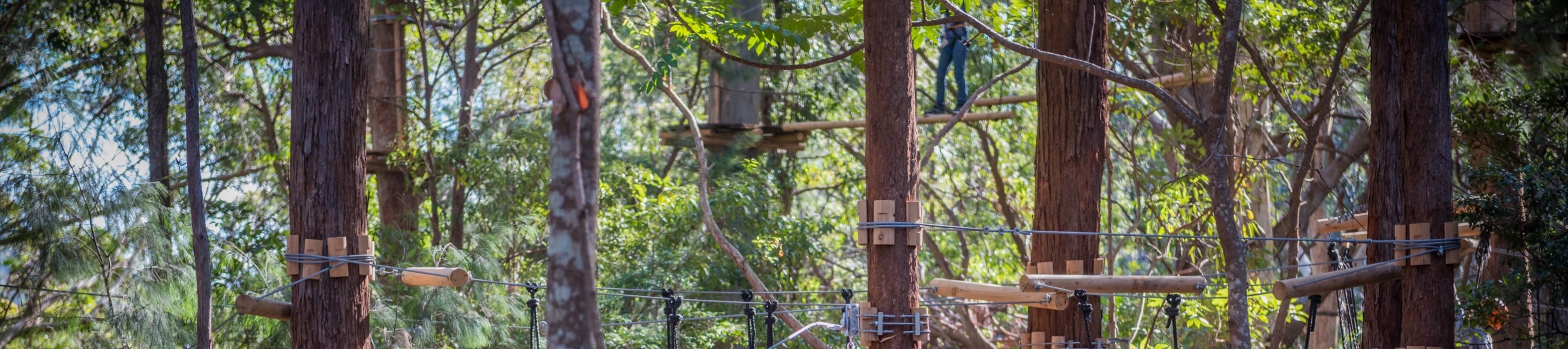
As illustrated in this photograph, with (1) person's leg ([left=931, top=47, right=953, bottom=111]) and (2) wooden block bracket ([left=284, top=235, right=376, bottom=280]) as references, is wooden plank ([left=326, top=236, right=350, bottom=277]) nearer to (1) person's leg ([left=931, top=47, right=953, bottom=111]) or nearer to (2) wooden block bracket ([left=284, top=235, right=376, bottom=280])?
(2) wooden block bracket ([left=284, top=235, right=376, bottom=280])

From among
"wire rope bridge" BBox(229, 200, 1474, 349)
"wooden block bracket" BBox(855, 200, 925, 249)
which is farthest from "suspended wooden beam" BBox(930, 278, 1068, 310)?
"wooden block bracket" BBox(855, 200, 925, 249)

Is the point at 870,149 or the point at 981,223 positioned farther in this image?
the point at 981,223

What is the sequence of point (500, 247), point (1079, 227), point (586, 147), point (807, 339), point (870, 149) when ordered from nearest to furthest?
point (586, 147) → point (870, 149) → point (1079, 227) → point (807, 339) → point (500, 247)

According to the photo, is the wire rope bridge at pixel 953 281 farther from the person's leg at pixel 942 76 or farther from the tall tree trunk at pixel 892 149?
the person's leg at pixel 942 76

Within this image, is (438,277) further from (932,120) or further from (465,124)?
(465,124)

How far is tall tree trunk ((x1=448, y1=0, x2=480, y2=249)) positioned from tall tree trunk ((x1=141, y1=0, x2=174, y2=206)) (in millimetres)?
1925

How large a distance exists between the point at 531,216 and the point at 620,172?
773 mm

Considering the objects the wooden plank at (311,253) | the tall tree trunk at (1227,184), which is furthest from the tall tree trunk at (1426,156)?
the wooden plank at (311,253)

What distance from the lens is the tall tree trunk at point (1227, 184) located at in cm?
401

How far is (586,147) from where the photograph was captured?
2311 mm

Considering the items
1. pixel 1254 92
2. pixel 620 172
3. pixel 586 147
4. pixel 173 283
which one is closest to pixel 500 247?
pixel 620 172

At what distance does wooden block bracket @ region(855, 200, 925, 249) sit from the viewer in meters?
3.72

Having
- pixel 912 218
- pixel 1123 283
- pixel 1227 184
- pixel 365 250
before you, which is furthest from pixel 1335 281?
pixel 365 250

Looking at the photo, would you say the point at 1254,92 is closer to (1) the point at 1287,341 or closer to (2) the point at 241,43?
(1) the point at 1287,341
